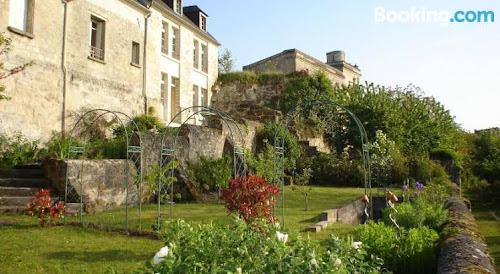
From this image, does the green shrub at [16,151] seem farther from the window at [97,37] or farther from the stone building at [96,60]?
the window at [97,37]

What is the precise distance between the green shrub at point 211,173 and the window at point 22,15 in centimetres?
642

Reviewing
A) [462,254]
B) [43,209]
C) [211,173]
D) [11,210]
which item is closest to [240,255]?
[462,254]

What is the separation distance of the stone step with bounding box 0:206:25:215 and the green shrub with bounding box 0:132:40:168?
2847 millimetres

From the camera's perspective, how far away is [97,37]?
54.2 feet

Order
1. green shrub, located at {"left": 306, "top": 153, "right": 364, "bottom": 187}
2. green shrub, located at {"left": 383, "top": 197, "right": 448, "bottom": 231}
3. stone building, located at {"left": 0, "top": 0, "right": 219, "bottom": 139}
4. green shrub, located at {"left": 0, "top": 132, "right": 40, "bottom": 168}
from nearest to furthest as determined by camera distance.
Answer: green shrub, located at {"left": 383, "top": 197, "right": 448, "bottom": 231} → green shrub, located at {"left": 0, "top": 132, "right": 40, "bottom": 168} → stone building, located at {"left": 0, "top": 0, "right": 219, "bottom": 139} → green shrub, located at {"left": 306, "top": 153, "right": 364, "bottom": 187}

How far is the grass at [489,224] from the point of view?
654cm

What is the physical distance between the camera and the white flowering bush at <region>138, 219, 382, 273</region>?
220 centimetres

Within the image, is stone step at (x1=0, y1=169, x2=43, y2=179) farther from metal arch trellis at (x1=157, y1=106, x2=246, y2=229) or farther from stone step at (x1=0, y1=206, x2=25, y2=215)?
metal arch trellis at (x1=157, y1=106, x2=246, y2=229)

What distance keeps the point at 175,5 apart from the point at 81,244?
60.2 ft

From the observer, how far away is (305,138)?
20.5 metres

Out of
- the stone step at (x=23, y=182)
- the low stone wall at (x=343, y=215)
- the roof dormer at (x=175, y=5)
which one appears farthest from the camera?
the roof dormer at (x=175, y=5)

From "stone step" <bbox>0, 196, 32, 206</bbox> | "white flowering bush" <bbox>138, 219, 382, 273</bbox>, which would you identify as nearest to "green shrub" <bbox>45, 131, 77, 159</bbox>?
"stone step" <bbox>0, 196, 32, 206</bbox>

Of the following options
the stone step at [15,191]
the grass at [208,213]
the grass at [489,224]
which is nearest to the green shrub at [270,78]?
the grass at [208,213]

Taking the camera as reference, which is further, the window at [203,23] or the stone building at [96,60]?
the window at [203,23]
